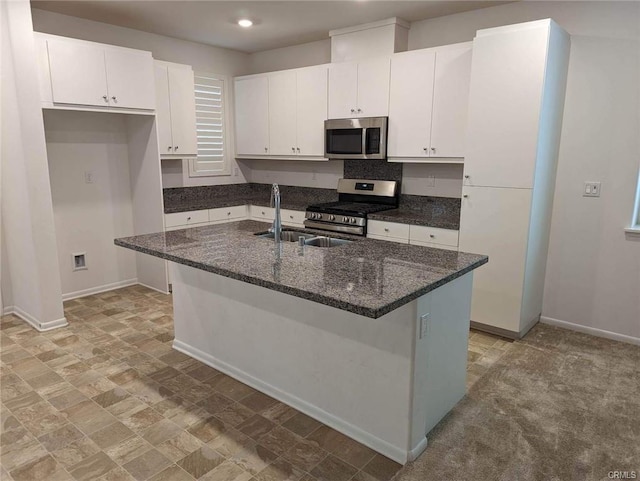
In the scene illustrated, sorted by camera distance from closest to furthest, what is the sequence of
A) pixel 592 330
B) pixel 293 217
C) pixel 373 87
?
1. pixel 592 330
2. pixel 373 87
3. pixel 293 217

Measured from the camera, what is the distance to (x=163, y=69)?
427cm

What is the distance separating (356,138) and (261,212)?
1414mm

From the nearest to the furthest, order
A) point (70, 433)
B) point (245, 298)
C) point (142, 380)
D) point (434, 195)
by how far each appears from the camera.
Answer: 1. point (70, 433)
2. point (245, 298)
3. point (142, 380)
4. point (434, 195)

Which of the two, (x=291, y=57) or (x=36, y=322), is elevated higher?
(x=291, y=57)

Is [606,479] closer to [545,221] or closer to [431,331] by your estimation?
[431,331]

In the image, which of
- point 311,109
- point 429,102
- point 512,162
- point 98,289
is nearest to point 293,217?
point 311,109

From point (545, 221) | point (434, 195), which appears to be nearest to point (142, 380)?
point (434, 195)

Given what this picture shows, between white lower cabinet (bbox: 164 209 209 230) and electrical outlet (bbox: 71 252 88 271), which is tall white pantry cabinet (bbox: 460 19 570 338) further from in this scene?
electrical outlet (bbox: 71 252 88 271)

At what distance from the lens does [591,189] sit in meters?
3.39

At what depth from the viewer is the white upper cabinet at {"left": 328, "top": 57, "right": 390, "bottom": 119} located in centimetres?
397

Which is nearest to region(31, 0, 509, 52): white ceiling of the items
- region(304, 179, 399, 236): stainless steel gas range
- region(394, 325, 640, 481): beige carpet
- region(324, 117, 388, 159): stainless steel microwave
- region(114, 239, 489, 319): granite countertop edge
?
region(324, 117, 388, 159): stainless steel microwave

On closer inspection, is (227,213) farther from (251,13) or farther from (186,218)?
(251,13)

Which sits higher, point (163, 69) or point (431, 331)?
point (163, 69)

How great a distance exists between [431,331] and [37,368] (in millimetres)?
2586
